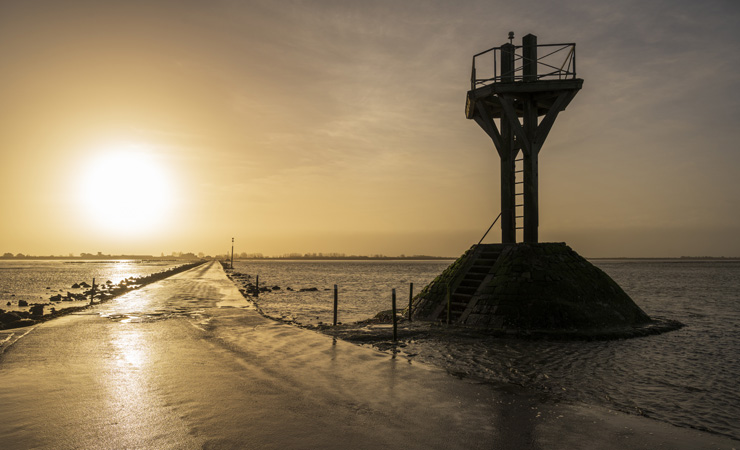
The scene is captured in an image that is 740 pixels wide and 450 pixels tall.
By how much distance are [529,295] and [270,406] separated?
447 inches

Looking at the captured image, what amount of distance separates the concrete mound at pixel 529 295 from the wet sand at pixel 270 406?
5.91 meters

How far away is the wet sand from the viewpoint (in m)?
5.48

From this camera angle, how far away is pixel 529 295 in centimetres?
1546

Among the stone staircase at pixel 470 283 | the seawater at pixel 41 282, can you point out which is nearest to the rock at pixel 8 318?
the seawater at pixel 41 282

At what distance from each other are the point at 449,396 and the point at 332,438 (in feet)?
9.06

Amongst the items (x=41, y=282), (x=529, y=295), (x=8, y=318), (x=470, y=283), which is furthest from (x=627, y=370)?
(x=41, y=282)

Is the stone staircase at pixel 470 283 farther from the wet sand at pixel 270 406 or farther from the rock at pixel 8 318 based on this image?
the rock at pixel 8 318

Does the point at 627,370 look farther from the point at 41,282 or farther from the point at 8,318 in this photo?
the point at 41,282

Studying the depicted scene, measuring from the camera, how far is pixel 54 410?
20.9 feet

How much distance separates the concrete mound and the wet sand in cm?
591

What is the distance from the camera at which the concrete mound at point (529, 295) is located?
1511 cm

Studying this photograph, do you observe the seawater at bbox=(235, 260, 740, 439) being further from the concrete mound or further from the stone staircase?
the stone staircase

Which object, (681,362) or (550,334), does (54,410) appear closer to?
(550,334)

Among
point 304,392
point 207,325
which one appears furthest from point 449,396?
point 207,325
